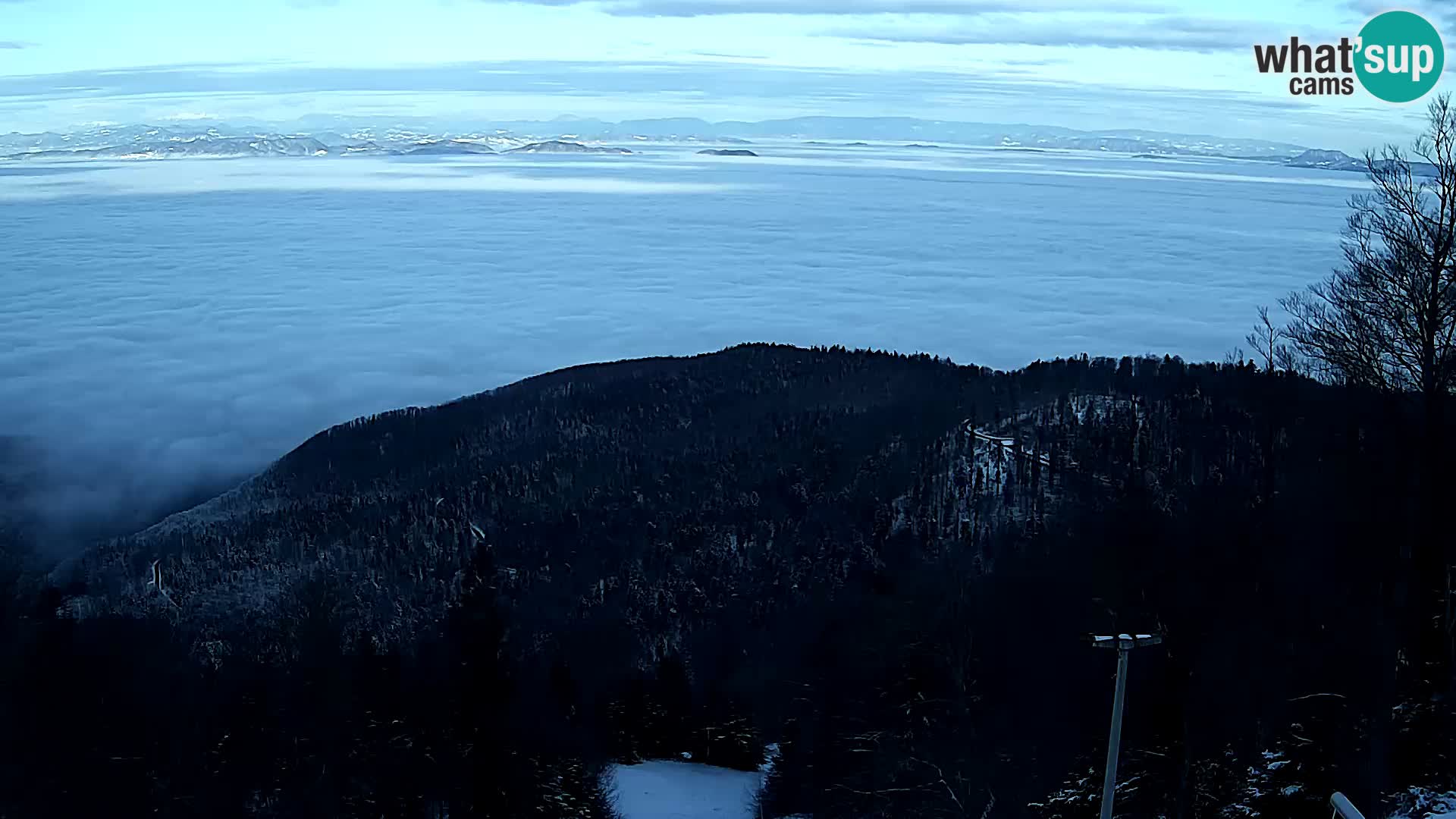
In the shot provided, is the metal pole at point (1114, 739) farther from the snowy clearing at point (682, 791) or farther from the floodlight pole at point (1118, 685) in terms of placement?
the snowy clearing at point (682, 791)

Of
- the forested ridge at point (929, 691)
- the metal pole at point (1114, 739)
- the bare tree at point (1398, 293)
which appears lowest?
the forested ridge at point (929, 691)

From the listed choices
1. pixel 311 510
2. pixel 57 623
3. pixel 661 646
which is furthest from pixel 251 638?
pixel 57 623

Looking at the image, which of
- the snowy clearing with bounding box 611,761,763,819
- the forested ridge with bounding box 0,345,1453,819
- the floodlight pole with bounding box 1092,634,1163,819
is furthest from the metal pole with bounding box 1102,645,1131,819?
the snowy clearing with bounding box 611,761,763,819

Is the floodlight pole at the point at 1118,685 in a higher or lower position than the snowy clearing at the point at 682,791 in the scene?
higher

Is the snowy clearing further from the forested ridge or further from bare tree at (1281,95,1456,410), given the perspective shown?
bare tree at (1281,95,1456,410)

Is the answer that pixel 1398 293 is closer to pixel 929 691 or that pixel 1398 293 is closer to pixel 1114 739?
pixel 1114 739

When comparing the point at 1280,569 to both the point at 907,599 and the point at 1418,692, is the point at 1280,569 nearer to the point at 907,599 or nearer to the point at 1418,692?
the point at 1418,692

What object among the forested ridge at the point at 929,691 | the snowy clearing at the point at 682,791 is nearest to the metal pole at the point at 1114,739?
the forested ridge at the point at 929,691

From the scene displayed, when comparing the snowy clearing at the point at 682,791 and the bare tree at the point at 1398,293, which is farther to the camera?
the snowy clearing at the point at 682,791
